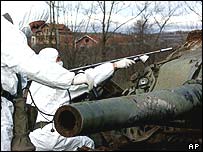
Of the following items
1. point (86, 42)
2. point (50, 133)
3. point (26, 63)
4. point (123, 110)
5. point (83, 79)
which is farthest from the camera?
point (86, 42)

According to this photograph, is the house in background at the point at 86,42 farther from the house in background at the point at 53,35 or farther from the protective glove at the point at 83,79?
the protective glove at the point at 83,79

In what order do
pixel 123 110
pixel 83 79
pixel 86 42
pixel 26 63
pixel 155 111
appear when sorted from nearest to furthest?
1. pixel 123 110
2. pixel 155 111
3. pixel 26 63
4. pixel 83 79
5. pixel 86 42

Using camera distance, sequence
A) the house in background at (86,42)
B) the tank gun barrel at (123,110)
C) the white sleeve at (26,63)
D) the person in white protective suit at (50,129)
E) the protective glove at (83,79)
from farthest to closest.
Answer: the house in background at (86,42) → the person in white protective suit at (50,129) → the protective glove at (83,79) → the white sleeve at (26,63) → the tank gun barrel at (123,110)

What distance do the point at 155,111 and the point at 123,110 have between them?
26 cm

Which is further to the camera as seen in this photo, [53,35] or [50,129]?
[53,35]

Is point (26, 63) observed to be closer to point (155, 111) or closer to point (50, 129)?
point (155, 111)

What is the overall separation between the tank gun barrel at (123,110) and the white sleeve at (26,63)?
3.77ft

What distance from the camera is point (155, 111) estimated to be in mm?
3518

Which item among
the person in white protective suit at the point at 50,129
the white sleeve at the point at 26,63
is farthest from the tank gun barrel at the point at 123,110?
the person in white protective suit at the point at 50,129

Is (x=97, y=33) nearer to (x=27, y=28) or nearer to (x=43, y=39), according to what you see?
(x=43, y=39)

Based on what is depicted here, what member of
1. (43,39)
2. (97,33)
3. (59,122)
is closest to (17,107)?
(59,122)

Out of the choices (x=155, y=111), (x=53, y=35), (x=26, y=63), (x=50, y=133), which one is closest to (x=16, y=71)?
(x=26, y=63)

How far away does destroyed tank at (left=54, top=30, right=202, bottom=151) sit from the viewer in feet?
10.7

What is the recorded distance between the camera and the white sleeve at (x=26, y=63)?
452 centimetres
